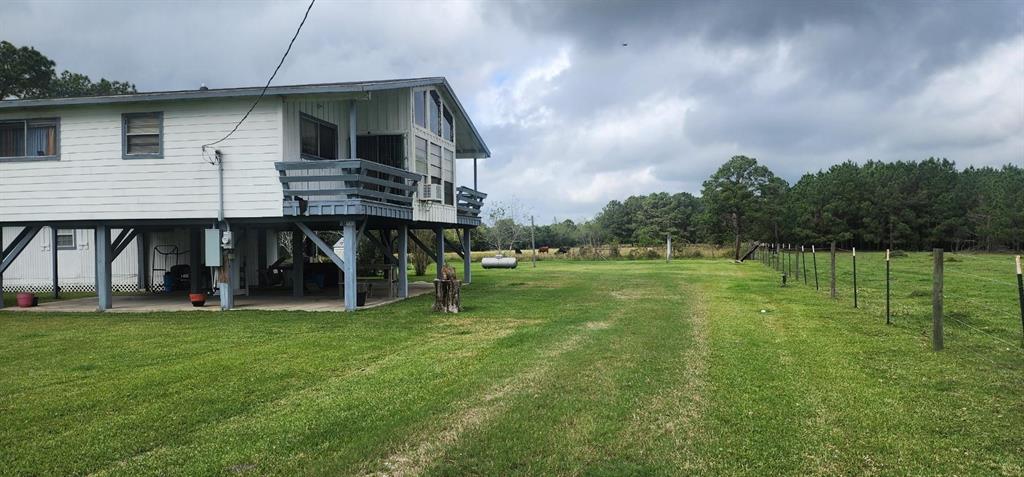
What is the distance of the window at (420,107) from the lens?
16094mm

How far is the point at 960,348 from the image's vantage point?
8164 millimetres

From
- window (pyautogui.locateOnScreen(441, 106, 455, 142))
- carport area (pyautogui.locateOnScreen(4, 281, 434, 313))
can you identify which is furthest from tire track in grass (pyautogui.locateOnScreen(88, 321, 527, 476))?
window (pyautogui.locateOnScreen(441, 106, 455, 142))

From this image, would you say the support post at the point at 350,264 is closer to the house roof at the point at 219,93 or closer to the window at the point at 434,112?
the house roof at the point at 219,93

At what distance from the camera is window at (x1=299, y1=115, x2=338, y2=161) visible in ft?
47.6

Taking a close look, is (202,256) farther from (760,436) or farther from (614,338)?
(760,436)

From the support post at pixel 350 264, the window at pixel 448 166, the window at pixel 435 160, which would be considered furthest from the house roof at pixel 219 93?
the window at pixel 448 166

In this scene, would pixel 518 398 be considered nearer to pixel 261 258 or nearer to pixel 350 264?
pixel 350 264

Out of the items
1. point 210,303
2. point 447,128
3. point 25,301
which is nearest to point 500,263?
point 447,128

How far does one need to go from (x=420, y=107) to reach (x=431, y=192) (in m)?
2.14

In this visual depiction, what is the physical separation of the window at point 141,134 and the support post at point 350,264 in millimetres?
4447

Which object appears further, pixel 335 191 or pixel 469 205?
pixel 469 205

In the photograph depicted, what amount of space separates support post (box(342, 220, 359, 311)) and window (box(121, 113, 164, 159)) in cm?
445

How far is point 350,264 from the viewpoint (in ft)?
44.3

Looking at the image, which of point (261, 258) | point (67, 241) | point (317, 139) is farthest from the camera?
point (261, 258)
